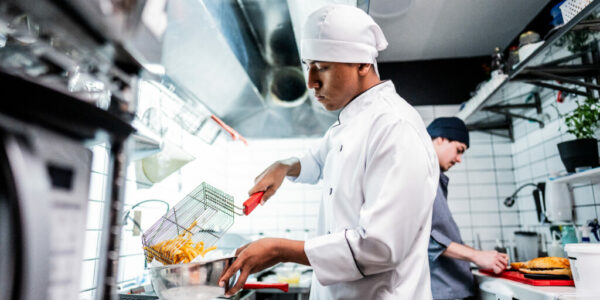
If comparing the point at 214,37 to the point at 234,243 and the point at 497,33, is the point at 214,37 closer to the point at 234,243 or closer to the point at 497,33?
the point at 234,243

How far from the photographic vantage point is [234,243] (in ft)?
11.0

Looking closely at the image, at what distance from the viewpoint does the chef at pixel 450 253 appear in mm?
1946

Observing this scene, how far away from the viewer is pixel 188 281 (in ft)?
2.73

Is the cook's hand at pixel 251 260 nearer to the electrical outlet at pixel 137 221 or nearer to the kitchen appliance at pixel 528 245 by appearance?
the electrical outlet at pixel 137 221

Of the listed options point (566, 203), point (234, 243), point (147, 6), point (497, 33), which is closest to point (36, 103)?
point (147, 6)

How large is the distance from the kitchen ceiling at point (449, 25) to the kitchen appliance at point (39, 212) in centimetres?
235

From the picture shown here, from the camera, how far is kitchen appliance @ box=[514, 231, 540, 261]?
2.78 m

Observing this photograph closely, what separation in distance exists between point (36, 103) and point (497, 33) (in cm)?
369

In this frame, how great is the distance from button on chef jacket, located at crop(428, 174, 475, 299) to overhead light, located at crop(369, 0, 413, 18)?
3.95ft

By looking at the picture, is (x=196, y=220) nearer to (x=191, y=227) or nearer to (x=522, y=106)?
(x=191, y=227)

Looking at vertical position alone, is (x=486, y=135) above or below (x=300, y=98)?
below

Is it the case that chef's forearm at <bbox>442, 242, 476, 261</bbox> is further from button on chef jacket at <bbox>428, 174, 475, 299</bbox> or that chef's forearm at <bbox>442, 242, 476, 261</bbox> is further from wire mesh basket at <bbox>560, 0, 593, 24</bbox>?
wire mesh basket at <bbox>560, 0, 593, 24</bbox>

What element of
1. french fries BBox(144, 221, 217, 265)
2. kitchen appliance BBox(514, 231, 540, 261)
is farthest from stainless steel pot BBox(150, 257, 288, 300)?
kitchen appliance BBox(514, 231, 540, 261)

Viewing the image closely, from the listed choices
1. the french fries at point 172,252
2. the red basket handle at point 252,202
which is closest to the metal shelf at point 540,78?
the red basket handle at point 252,202
